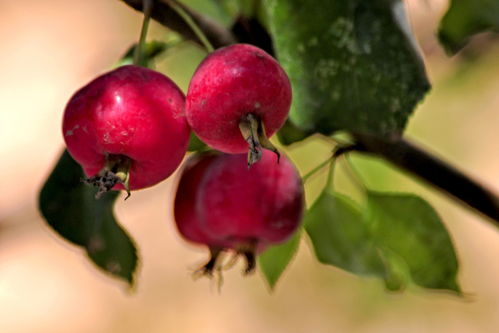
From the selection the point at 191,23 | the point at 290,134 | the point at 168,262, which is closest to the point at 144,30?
the point at 191,23

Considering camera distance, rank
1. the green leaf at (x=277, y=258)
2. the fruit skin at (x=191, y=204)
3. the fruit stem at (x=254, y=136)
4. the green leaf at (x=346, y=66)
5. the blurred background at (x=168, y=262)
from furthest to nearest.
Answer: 1. the blurred background at (x=168, y=262)
2. the green leaf at (x=277, y=258)
3. the fruit skin at (x=191, y=204)
4. the green leaf at (x=346, y=66)
5. the fruit stem at (x=254, y=136)

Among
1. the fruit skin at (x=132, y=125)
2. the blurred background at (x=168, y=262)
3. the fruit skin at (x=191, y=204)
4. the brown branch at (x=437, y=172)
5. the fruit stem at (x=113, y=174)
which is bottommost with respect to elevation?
the blurred background at (x=168, y=262)

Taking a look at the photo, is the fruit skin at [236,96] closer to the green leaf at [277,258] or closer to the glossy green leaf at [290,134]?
the glossy green leaf at [290,134]

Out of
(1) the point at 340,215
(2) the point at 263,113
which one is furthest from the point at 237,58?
(1) the point at 340,215

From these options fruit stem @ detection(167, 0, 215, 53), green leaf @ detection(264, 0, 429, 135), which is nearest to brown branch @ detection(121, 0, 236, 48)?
fruit stem @ detection(167, 0, 215, 53)

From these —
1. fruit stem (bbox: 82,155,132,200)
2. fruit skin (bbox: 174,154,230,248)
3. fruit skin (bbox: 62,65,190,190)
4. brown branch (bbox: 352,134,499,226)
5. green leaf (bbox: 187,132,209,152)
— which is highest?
fruit skin (bbox: 62,65,190,190)

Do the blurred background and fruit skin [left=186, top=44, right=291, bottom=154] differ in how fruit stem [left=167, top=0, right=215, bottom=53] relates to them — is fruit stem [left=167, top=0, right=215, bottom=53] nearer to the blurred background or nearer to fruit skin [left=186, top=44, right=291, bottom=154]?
fruit skin [left=186, top=44, right=291, bottom=154]

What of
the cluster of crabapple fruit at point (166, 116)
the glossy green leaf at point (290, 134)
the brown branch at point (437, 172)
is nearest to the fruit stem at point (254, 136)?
the cluster of crabapple fruit at point (166, 116)

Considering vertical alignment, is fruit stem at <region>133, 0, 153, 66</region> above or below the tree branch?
above
